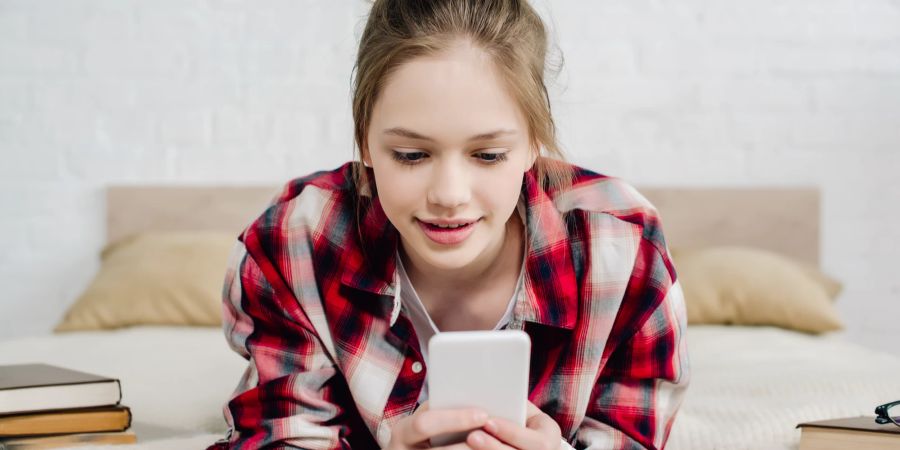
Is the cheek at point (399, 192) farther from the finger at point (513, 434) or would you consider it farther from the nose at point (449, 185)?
the finger at point (513, 434)

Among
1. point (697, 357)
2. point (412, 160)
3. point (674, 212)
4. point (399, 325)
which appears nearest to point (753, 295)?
point (697, 357)

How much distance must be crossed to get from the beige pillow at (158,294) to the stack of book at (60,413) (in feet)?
3.37

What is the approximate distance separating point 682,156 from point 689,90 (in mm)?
187

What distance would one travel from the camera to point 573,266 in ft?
3.40

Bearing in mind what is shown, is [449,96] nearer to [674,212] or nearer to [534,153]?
[534,153]

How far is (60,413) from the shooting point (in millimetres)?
1039

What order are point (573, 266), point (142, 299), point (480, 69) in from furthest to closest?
point (142, 299), point (573, 266), point (480, 69)

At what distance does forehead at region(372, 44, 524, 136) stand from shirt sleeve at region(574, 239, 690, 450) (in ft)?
0.78

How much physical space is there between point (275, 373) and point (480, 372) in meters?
0.31

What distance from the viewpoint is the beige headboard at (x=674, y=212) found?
261cm

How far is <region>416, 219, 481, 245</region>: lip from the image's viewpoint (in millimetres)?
898

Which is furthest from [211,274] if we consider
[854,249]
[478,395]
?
[854,249]

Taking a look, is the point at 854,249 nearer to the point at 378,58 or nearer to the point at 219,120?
the point at 219,120

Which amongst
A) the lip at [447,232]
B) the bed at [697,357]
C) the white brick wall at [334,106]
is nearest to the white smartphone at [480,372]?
the lip at [447,232]
